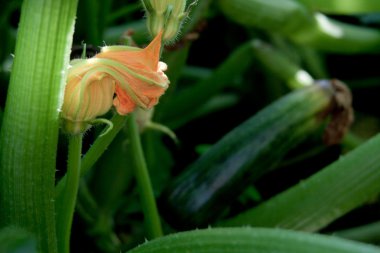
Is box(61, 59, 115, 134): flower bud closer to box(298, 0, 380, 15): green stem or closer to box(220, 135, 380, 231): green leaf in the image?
box(220, 135, 380, 231): green leaf

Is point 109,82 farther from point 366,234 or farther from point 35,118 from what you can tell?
point 366,234

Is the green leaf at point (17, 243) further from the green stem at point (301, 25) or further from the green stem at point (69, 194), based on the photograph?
the green stem at point (301, 25)

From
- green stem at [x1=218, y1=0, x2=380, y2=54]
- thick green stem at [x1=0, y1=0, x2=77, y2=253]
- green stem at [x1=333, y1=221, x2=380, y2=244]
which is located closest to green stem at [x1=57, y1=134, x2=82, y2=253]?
thick green stem at [x1=0, y1=0, x2=77, y2=253]

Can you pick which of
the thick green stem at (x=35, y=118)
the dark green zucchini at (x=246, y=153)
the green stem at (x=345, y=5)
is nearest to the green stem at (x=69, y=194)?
the thick green stem at (x=35, y=118)

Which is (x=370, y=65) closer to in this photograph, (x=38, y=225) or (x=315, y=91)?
(x=315, y=91)

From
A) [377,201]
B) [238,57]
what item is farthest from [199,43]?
[377,201]

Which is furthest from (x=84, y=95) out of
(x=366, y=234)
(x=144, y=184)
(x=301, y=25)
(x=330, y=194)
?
(x=301, y=25)

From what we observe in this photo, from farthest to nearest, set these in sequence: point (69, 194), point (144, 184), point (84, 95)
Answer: point (144, 184)
point (69, 194)
point (84, 95)
